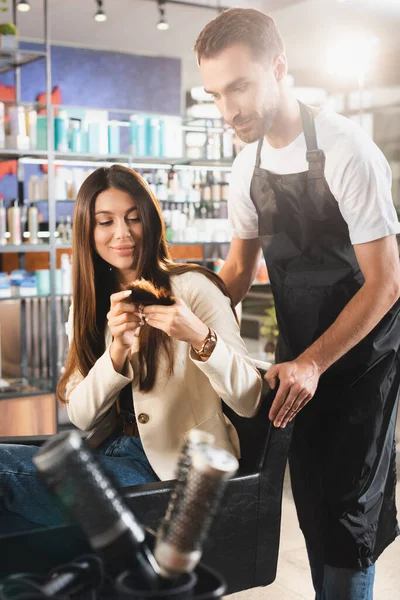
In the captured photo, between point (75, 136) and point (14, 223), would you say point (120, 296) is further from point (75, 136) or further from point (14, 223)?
point (75, 136)

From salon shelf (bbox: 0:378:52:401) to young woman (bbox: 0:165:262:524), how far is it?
8.95 feet

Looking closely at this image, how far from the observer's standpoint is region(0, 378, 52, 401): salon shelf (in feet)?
15.3

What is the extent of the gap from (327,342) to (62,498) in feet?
3.73

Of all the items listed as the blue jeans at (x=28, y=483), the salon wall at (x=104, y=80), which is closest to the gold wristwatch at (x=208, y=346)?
the blue jeans at (x=28, y=483)

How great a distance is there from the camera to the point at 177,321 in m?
1.54

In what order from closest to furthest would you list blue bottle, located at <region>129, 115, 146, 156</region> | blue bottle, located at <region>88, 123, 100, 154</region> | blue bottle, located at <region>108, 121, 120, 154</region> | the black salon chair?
the black salon chair < blue bottle, located at <region>88, 123, 100, 154</region> < blue bottle, located at <region>108, 121, 120, 154</region> < blue bottle, located at <region>129, 115, 146, 156</region>

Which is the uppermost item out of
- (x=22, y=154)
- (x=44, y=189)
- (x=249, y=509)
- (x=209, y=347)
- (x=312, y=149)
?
(x=22, y=154)

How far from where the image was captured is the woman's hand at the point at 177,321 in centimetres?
154

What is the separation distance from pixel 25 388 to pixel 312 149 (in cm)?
341

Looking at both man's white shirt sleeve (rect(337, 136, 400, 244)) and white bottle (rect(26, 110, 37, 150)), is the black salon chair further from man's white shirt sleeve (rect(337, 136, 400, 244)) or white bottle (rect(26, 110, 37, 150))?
white bottle (rect(26, 110, 37, 150))

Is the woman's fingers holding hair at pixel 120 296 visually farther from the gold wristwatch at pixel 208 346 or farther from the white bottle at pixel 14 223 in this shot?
the white bottle at pixel 14 223

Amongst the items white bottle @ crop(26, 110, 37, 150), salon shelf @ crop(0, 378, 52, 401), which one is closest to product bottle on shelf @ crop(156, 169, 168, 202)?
white bottle @ crop(26, 110, 37, 150)

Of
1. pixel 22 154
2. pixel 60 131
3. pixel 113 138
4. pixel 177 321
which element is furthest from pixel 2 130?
pixel 177 321

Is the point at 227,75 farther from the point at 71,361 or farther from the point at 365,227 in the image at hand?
the point at 71,361
